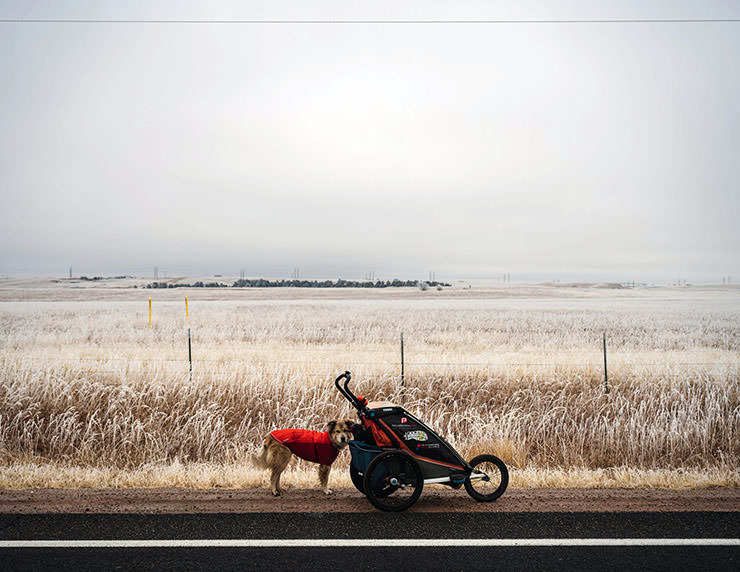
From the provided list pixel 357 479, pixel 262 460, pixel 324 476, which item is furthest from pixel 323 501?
pixel 262 460

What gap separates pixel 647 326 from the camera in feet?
101

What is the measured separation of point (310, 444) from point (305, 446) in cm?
7

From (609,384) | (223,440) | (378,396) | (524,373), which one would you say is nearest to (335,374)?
(378,396)

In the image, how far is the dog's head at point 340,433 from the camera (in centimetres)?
535

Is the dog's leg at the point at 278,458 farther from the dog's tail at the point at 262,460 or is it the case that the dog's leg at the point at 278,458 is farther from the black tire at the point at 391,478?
the black tire at the point at 391,478

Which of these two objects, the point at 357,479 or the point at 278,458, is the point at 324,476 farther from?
the point at 278,458

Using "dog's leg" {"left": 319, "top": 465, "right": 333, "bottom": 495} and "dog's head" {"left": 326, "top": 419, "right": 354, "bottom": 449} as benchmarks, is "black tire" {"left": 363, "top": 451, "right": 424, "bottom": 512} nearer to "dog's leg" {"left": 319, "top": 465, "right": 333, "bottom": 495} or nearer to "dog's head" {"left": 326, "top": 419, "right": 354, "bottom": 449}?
"dog's head" {"left": 326, "top": 419, "right": 354, "bottom": 449}

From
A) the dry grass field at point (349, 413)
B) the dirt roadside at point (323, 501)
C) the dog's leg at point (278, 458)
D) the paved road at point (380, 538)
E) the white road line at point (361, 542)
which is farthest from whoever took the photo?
the dry grass field at point (349, 413)

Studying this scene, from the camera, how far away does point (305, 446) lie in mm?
5527

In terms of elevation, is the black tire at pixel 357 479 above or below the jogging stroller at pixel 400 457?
below

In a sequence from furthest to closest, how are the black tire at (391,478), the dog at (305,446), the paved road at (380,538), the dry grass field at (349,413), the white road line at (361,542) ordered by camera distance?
the dry grass field at (349,413), the dog at (305,446), the black tire at (391,478), the white road line at (361,542), the paved road at (380,538)

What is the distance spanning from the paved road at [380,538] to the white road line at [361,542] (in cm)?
2

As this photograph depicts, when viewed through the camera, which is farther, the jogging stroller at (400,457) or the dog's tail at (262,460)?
the dog's tail at (262,460)

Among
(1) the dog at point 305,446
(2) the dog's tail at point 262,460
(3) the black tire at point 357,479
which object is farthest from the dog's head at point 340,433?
(2) the dog's tail at point 262,460
